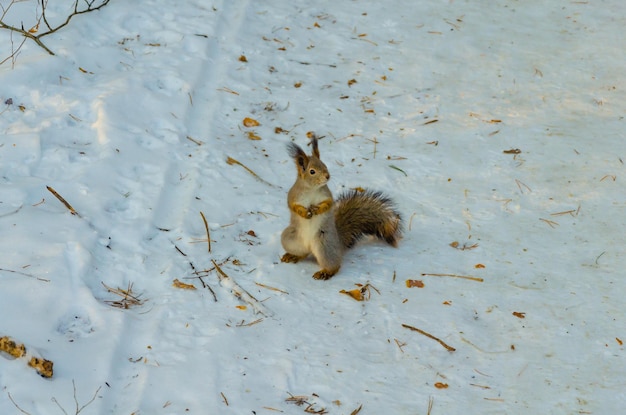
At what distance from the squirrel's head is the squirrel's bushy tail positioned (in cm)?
38

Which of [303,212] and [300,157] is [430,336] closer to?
[303,212]

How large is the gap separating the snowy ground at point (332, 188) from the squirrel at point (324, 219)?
112mm

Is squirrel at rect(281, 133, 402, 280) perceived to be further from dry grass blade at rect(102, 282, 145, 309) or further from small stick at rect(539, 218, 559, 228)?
small stick at rect(539, 218, 559, 228)

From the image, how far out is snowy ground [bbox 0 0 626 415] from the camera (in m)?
2.67

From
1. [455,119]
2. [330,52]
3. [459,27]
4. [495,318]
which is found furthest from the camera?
[459,27]

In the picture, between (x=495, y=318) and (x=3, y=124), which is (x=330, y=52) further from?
(x=495, y=318)

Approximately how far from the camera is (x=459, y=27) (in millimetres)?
5887

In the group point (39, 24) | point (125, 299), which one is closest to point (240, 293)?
point (125, 299)

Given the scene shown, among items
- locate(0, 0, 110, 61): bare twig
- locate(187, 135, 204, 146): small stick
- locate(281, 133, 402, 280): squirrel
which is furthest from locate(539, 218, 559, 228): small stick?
locate(0, 0, 110, 61): bare twig

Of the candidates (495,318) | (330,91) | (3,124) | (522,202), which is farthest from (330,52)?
(495,318)

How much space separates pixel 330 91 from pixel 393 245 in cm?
177

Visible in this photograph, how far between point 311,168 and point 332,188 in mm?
893

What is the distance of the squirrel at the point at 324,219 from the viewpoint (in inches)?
127

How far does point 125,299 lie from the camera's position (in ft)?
9.69
